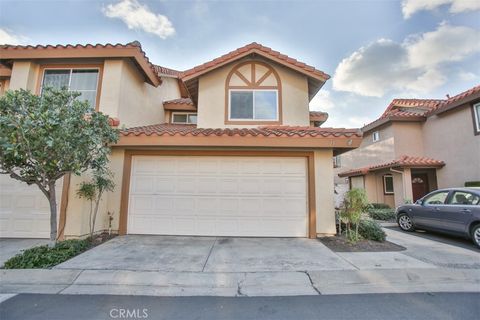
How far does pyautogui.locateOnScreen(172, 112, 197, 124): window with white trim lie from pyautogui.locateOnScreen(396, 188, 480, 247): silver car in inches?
420

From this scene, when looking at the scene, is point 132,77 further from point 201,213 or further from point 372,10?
point 372,10

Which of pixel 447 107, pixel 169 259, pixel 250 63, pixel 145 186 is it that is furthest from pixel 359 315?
pixel 447 107

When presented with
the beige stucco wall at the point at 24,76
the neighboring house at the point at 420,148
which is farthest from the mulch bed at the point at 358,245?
the beige stucco wall at the point at 24,76

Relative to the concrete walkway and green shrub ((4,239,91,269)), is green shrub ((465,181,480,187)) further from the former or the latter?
green shrub ((4,239,91,269))

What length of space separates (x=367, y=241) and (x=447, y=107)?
10.1 m

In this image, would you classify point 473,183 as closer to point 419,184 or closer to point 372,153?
point 419,184

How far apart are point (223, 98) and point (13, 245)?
308 inches

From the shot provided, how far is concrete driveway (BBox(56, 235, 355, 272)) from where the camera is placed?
15.1 ft

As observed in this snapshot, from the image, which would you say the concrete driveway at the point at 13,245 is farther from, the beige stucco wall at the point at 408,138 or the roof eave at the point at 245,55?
the beige stucco wall at the point at 408,138

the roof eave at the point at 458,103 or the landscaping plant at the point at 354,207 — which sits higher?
the roof eave at the point at 458,103

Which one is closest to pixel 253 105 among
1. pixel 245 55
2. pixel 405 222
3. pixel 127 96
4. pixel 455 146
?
pixel 245 55

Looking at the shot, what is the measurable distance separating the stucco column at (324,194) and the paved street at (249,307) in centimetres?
330

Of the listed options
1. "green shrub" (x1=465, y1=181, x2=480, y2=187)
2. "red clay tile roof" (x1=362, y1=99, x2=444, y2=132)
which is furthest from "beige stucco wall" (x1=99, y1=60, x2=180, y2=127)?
A: "green shrub" (x1=465, y1=181, x2=480, y2=187)

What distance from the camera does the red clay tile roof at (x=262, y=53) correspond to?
8797 millimetres
